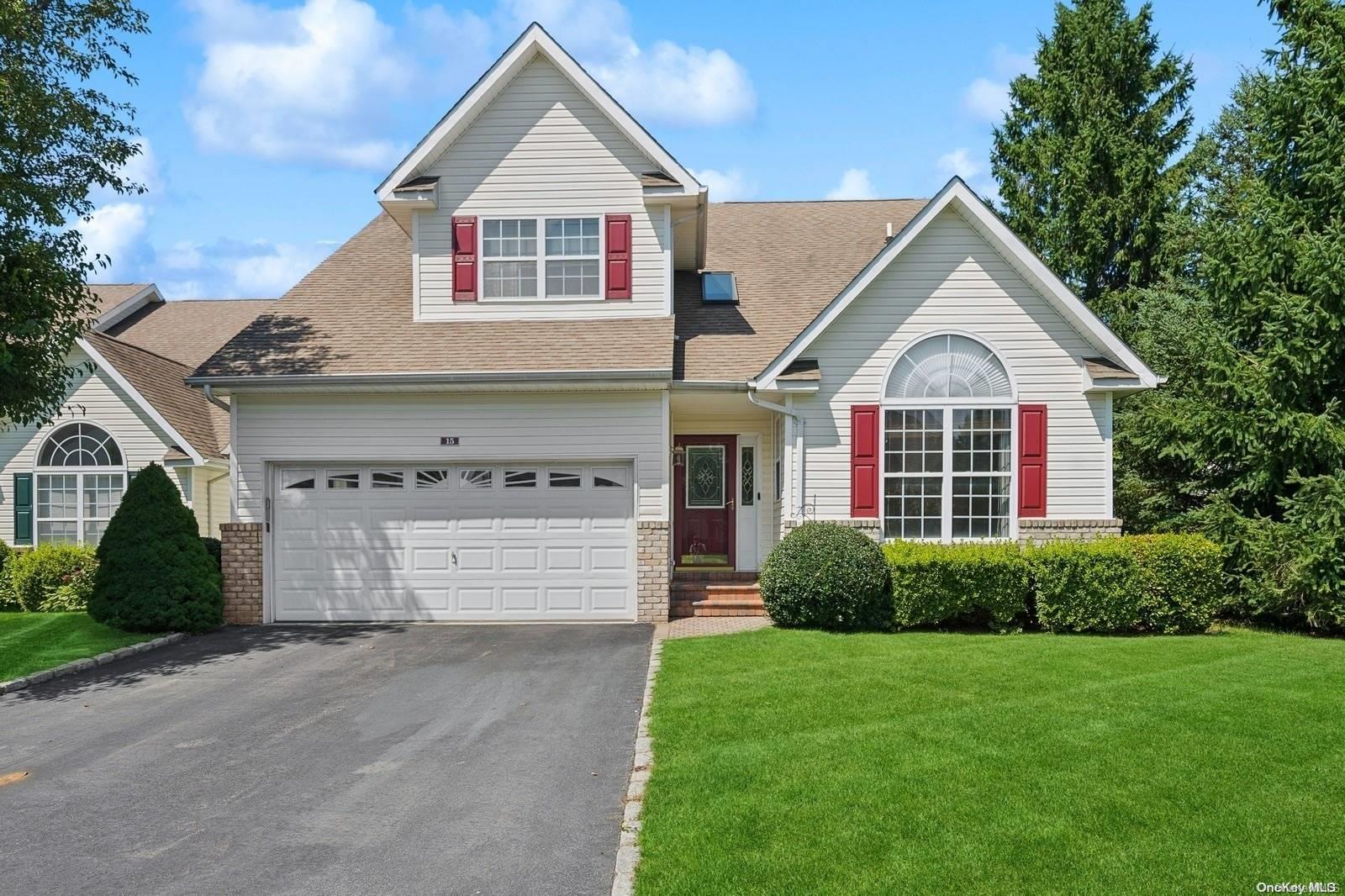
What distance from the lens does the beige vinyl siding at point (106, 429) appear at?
18.7 meters

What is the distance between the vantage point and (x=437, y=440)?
15.2 metres

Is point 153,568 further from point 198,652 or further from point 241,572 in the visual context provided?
point 198,652

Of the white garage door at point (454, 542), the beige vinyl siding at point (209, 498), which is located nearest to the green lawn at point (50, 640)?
the white garage door at point (454, 542)

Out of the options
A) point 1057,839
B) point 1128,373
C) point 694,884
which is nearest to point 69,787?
point 694,884

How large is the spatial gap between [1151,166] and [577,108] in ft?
41.9

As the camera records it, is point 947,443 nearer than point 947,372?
Yes

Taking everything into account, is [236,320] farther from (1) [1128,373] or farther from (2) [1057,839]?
(2) [1057,839]

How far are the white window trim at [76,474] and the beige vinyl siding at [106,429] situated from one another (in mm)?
42

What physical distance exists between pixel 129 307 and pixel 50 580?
10.2 m

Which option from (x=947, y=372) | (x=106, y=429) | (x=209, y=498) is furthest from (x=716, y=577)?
(x=106, y=429)

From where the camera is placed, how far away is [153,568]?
14.1 metres

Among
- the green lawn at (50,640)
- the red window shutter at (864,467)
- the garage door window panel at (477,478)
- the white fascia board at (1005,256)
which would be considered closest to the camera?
the green lawn at (50,640)

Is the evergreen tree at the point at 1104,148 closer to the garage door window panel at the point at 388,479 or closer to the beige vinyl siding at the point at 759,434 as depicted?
the beige vinyl siding at the point at 759,434

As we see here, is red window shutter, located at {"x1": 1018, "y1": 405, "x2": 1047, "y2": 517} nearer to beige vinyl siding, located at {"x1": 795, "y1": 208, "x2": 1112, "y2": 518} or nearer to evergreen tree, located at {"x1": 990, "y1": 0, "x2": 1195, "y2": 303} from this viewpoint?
beige vinyl siding, located at {"x1": 795, "y1": 208, "x2": 1112, "y2": 518}
